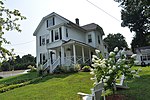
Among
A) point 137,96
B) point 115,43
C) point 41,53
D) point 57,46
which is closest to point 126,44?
point 115,43

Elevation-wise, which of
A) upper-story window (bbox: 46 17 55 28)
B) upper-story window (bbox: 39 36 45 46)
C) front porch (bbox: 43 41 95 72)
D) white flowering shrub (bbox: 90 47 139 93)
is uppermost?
upper-story window (bbox: 46 17 55 28)

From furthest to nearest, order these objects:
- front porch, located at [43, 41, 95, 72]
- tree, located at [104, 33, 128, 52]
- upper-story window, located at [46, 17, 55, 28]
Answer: tree, located at [104, 33, 128, 52]
upper-story window, located at [46, 17, 55, 28]
front porch, located at [43, 41, 95, 72]

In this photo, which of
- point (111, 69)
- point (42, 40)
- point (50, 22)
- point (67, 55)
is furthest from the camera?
point (42, 40)

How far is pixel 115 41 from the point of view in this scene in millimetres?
64000

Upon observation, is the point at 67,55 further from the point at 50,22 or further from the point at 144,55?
the point at 144,55

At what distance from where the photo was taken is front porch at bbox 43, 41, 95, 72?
21781mm

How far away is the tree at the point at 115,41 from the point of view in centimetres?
6324

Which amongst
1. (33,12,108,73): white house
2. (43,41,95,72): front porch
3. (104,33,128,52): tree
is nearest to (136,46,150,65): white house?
(33,12,108,73): white house

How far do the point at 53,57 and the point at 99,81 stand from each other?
61.6 ft

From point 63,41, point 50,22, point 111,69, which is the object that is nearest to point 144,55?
point 50,22

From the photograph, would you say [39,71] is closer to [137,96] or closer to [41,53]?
[41,53]

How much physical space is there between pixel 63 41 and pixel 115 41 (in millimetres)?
43974

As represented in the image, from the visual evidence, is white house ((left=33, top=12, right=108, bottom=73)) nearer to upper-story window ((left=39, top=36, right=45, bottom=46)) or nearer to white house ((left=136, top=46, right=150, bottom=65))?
upper-story window ((left=39, top=36, right=45, bottom=46))

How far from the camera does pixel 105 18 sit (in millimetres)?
16688
